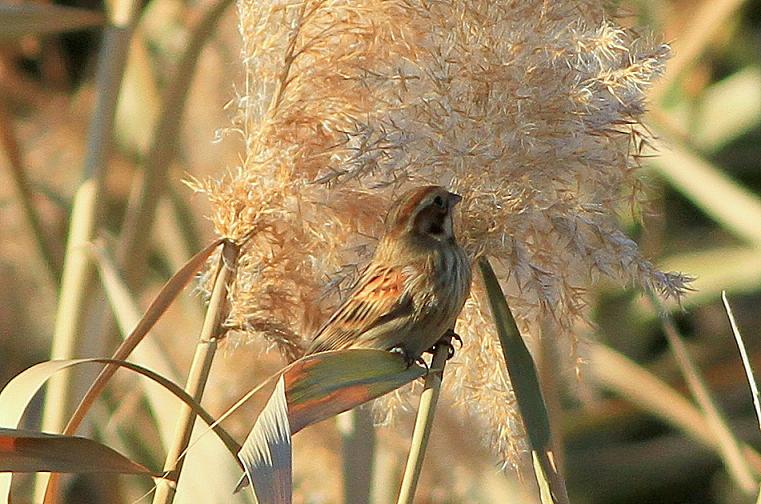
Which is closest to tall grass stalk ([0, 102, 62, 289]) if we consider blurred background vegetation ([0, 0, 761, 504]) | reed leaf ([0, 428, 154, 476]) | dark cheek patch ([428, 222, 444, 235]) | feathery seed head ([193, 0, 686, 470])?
blurred background vegetation ([0, 0, 761, 504])

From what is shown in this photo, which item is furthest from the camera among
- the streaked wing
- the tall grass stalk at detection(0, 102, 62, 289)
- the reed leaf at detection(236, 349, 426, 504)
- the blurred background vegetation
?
the blurred background vegetation

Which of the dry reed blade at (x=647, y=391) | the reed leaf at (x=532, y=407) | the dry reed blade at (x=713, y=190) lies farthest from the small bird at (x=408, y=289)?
the dry reed blade at (x=713, y=190)

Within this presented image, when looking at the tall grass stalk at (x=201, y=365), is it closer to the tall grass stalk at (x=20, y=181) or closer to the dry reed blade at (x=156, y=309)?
the dry reed blade at (x=156, y=309)

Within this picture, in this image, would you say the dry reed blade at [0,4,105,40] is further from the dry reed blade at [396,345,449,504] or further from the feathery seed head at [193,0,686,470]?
the dry reed blade at [396,345,449,504]

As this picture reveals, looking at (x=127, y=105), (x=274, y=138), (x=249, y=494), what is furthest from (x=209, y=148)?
(x=274, y=138)

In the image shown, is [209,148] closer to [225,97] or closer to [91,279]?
[225,97]
